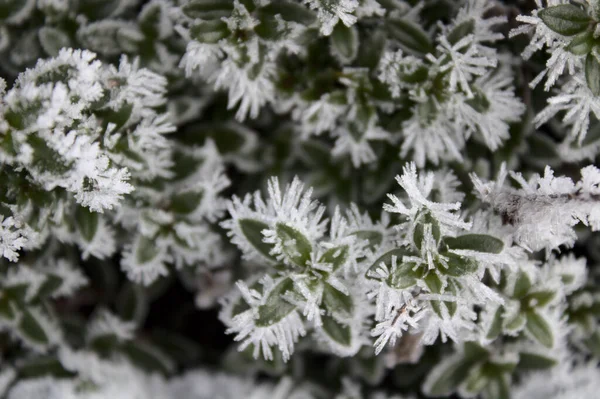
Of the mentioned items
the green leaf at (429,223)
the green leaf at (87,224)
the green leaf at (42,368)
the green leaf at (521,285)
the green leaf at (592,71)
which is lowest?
the green leaf at (42,368)

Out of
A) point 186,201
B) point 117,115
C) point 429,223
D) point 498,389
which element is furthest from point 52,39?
point 498,389

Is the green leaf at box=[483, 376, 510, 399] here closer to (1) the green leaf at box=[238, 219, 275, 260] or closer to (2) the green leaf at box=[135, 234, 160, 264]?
(1) the green leaf at box=[238, 219, 275, 260]

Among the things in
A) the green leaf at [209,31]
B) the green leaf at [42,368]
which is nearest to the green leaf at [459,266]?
the green leaf at [209,31]

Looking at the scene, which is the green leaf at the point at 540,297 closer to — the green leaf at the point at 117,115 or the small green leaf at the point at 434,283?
the small green leaf at the point at 434,283

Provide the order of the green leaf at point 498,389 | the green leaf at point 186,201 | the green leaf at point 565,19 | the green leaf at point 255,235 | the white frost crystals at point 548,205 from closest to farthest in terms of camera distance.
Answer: the white frost crystals at point 548,205 < the green leaf at point 565,19 < the green leaf at point 255,235 < the green leaf at point 186,201 < the green leaf at point 498,389

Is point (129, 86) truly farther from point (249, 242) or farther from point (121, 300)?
point (121, 300)

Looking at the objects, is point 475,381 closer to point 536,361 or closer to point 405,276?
point 536,361

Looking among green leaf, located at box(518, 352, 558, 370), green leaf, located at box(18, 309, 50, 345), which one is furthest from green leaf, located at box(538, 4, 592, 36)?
green leaf, located at box(18, 309, 50, 345)
